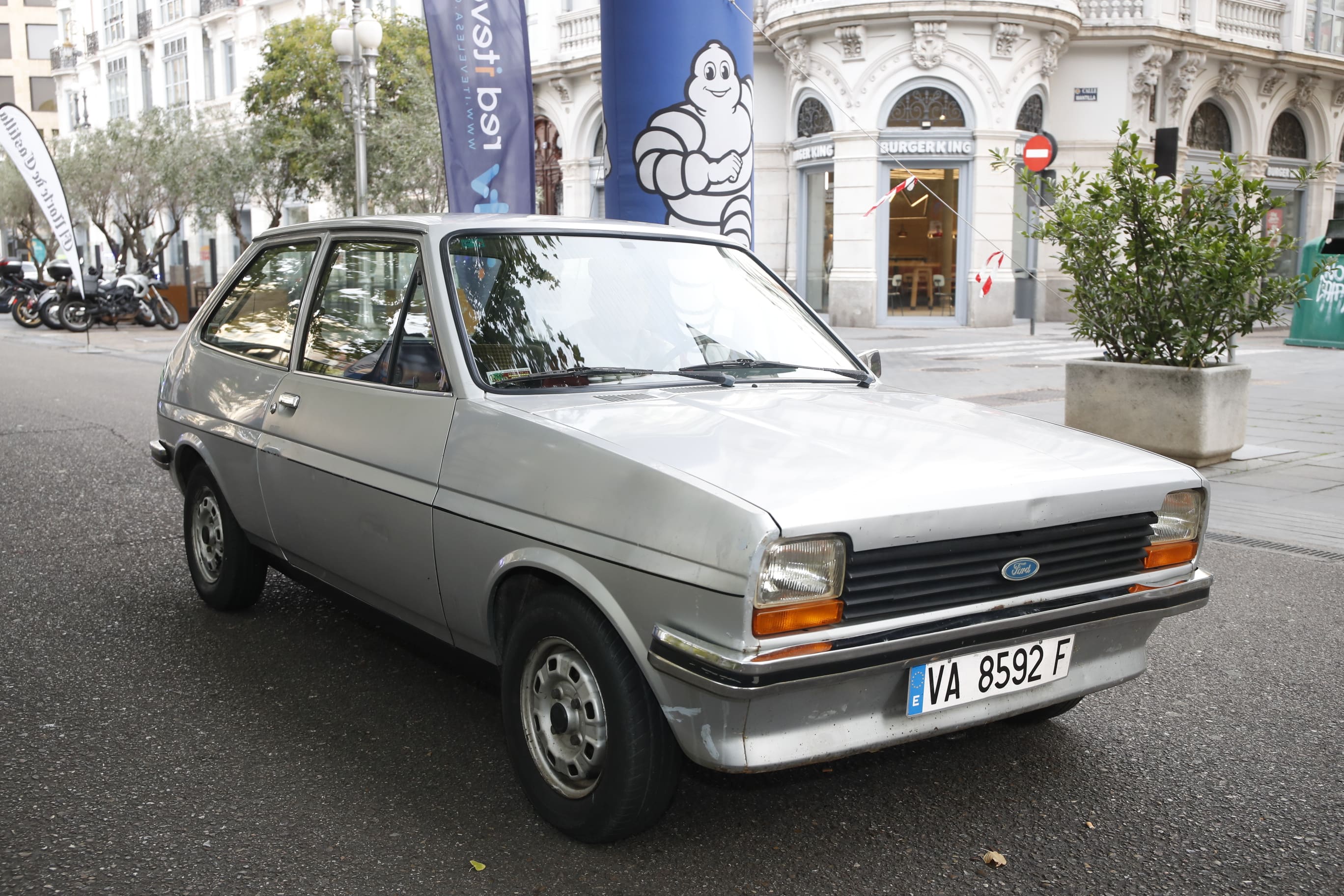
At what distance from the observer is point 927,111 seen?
25672 millimetres

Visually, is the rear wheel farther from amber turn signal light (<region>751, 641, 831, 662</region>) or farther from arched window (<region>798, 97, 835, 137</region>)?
amber turn signal light (<region>751, 641, 831, 662</region>)

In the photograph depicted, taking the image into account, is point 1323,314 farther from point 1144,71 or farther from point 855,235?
point 1144,71

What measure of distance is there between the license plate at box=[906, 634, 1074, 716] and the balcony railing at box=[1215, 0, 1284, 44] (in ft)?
98.3

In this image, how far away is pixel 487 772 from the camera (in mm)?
3496

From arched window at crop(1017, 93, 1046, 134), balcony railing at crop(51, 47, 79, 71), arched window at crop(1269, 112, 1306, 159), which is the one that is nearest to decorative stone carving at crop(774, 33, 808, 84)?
arched window at crop(1017, 93, 1046, 134)

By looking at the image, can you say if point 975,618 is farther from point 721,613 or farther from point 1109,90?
point 1109,90

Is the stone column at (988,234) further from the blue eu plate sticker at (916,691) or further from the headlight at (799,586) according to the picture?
the headlight at (799,586)

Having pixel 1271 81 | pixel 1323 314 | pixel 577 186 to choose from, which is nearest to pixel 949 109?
pixel 1323 314

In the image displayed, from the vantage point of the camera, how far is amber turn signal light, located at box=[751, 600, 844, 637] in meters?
2.60

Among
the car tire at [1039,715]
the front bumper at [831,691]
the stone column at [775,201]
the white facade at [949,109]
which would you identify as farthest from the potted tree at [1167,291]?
the stone column at [775,201]

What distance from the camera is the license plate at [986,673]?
9.33 feet

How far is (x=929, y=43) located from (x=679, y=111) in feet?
61.6

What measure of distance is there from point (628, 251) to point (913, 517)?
64.7 inches

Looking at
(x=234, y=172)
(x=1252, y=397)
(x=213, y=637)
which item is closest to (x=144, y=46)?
(x=234, y=172)
